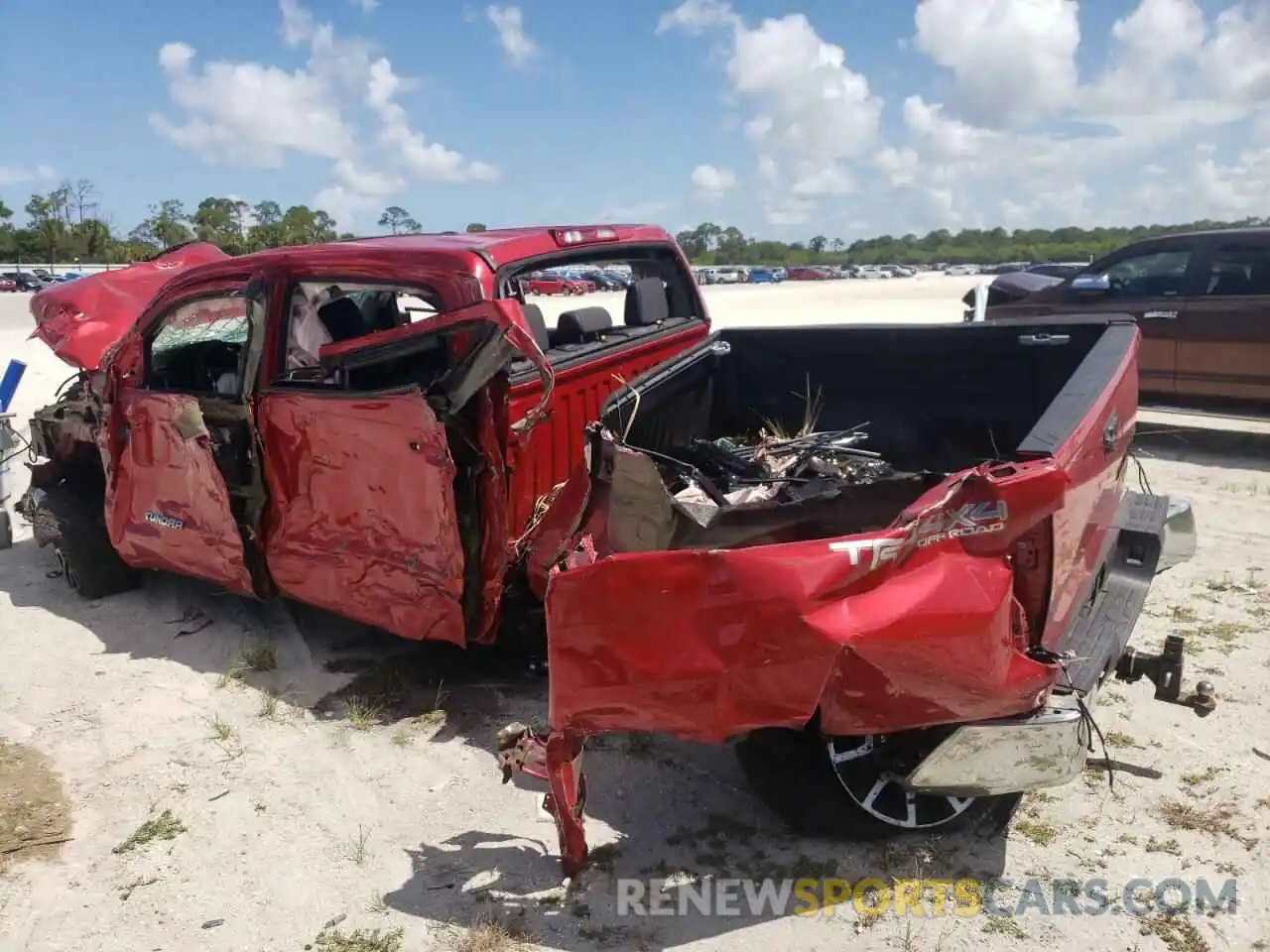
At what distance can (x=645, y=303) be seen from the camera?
5348mm

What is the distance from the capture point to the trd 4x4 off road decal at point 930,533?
8.17 feet

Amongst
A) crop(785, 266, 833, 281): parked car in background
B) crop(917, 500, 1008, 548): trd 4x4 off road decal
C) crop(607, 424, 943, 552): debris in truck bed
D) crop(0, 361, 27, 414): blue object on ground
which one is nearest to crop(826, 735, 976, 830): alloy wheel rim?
crop(607, 424, 943, 552): debris in truck bed

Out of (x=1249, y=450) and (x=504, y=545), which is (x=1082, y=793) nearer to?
(x=504, y=545)

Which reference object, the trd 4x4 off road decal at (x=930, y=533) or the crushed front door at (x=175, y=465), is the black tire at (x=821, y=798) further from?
the crushed front door at (x=175, y=465)

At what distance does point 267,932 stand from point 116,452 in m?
3.19

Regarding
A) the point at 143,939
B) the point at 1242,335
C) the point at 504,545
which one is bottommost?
the point at 143,939

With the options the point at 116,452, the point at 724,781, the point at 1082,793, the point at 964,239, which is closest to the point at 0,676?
the point at 116,452

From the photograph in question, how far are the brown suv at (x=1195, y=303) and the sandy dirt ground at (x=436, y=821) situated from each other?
13.5ft

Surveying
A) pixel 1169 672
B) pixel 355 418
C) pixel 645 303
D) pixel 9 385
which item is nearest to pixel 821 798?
pixel 1169 672

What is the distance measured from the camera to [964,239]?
13488cm

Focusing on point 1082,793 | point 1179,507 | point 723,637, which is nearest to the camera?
point 723,637

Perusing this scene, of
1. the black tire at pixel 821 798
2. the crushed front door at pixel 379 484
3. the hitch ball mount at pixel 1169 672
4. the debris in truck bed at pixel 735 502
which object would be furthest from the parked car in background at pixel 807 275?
the black tire at pixel 821 798

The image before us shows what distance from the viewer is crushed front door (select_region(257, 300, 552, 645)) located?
3.64 metres

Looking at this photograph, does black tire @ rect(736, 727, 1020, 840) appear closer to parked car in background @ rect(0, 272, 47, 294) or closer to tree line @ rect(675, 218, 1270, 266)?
parked car in background @ rect(0, 272, 47, 294)
